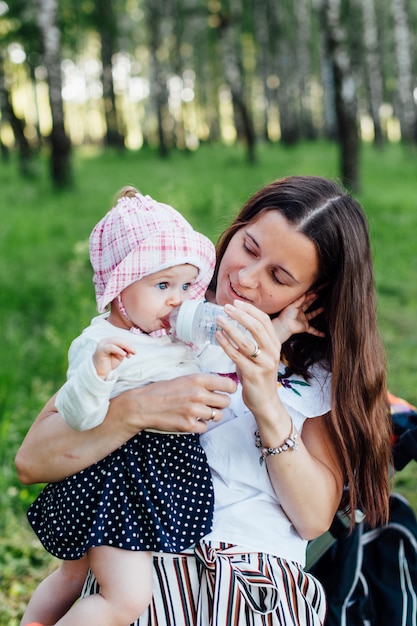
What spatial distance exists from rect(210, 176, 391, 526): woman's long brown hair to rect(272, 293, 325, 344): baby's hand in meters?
0.03

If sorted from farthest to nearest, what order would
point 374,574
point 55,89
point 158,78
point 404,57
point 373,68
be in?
point 373,68
point 158,78
point 404,57
point 55,89
point 374,574

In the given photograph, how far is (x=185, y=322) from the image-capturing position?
1.76 m

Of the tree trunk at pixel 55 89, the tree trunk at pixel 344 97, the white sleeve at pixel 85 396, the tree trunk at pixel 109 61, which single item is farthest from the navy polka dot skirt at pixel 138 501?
the tree trunk at pixel 109 61

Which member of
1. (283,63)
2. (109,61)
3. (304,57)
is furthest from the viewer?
(304,57)

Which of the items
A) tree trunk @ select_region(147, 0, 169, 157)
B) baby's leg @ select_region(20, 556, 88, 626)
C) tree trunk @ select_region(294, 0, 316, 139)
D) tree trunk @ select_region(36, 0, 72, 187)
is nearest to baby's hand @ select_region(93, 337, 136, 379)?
baby's leg @ select_region(20, 556, 88, 626)

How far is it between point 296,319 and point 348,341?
0.16m

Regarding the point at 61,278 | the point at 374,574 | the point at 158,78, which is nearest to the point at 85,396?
the point at 374,574

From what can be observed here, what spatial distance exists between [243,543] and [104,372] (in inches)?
23.5

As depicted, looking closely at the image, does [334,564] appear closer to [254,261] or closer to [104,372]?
[254,261]

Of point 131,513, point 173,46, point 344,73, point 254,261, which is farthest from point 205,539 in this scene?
point 173,46

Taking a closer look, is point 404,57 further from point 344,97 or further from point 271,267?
point 271,267

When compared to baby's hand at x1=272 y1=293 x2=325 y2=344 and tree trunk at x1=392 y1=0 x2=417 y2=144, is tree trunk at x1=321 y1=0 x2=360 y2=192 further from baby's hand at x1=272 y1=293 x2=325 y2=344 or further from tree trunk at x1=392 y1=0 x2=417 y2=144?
baby's hand at x1=272 y1=293 x2=325 y2=344

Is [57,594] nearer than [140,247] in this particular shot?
No

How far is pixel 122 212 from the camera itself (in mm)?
1859
